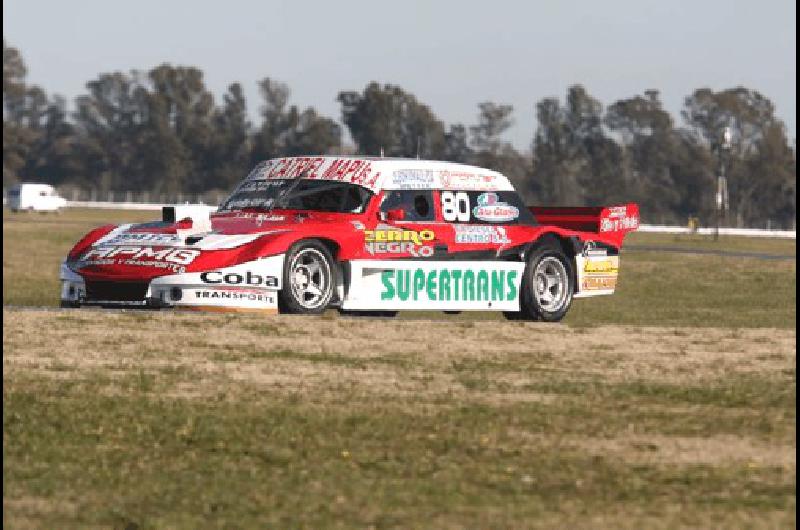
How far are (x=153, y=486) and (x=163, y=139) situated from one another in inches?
5356

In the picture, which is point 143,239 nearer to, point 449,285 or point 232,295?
point 232,295

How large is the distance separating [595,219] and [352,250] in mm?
3766

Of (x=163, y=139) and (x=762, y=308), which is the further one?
(x=163, y=139)

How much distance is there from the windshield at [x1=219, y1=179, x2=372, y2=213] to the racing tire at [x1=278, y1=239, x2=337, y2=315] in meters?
0.87

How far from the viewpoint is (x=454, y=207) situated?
19.7 meters

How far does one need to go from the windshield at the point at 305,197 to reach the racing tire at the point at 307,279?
875mm

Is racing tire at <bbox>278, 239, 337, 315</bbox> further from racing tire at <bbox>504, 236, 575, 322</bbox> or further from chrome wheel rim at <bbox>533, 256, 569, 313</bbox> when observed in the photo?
chrome wheel rim at <bbox>533, 256, 569, 313</bbox>

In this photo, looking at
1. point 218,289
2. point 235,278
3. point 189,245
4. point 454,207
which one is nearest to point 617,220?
point 454,207

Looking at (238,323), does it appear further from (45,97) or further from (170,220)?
(45,97)

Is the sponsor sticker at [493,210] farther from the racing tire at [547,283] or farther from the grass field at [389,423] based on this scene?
the grass field at [389,423]

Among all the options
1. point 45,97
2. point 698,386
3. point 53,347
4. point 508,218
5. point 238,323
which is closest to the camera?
point 698,386

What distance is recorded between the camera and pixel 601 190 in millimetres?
132500

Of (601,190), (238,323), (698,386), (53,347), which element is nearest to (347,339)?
(238,323)

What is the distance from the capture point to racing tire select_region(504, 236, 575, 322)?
1986 centimetres
